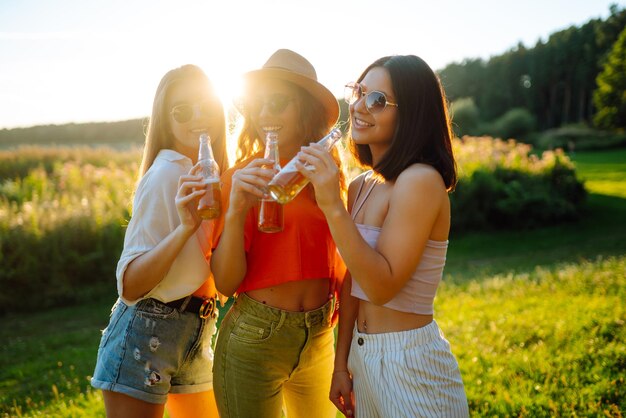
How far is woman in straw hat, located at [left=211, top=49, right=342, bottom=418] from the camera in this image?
2260mm

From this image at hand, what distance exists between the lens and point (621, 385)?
13.2 feet

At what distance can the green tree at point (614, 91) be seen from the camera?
42.8m

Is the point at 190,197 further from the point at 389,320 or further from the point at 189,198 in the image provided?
the point at 389,320

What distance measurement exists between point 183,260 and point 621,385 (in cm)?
370

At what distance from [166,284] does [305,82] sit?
120 cm

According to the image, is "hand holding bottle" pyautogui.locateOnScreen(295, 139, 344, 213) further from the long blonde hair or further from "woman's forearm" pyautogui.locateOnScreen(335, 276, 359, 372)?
the long blonde hair

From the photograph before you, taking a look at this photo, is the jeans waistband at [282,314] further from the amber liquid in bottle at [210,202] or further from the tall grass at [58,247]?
the tall grass at [58,247]

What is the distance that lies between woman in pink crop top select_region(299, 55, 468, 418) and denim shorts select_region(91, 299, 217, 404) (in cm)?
74

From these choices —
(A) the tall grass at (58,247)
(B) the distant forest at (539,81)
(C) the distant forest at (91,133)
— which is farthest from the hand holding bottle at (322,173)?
(B) the distant forest at (539,81)

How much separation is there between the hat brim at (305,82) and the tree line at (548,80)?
65347 millimetres

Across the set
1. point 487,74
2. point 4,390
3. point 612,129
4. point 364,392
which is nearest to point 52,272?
point 4,390

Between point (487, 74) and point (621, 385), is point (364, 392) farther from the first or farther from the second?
point (487, 74)

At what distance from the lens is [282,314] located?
Result: 2305 mm

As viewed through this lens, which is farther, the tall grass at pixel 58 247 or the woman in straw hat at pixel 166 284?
the tall grass at pixel 58 247
